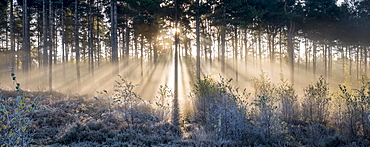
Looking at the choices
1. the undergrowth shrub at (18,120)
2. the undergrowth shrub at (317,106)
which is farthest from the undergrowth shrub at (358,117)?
the undergrowth shrub at (18,120)

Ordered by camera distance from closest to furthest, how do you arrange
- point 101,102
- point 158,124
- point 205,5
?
point 158,124 → point 101,102 → point 205,5

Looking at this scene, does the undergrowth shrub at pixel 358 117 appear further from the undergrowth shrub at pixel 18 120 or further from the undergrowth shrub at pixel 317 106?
the undergrowth shrub at pixel 18 120

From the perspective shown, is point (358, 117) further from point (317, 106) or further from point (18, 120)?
point (18, 120)

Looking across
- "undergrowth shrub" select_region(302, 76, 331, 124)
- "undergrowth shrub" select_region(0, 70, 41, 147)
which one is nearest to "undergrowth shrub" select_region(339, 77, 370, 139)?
"undergrowth shrub" select_region(302, 76, 331, 124)

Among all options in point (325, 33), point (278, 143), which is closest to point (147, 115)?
point (278, 143)

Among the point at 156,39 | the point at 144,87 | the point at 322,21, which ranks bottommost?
the point at 144,87

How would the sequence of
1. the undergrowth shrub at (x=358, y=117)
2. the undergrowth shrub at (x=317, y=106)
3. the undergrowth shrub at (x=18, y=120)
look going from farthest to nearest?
1. the undergrowth shrub at (x=317, y=106)
2. the undergrowth shrub at (x=358, y=117)
3. the undergrowth shrub at (x=18, y=120)

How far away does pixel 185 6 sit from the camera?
1684 centimetres

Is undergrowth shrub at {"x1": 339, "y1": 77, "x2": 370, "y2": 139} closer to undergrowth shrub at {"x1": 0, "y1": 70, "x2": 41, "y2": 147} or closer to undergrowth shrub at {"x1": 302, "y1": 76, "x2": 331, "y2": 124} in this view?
undergrowth shrub at {"x1": 302, "y1": 76, "x2": 331, "y2": 124}

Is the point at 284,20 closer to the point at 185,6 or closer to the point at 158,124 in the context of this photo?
the point at 185,6

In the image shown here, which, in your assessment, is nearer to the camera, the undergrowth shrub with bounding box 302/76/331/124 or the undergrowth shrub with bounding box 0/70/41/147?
the undergrowth shrub with bounding box 0/70/41/147

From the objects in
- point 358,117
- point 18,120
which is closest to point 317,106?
point 358,117

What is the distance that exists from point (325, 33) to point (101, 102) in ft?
87.4

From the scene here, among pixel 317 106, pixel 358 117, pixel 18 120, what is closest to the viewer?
pixel 18 120
